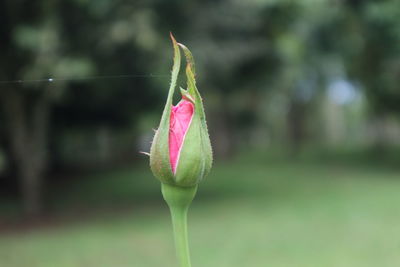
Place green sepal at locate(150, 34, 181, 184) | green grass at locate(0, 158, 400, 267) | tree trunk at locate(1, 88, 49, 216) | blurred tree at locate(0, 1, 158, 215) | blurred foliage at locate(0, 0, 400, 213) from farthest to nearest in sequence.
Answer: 1. tree trunk at locate(1, 88, 49, 216)
2. blurred foliage at locate(0, 0, 400, 213)
3. blurred tree at locate(0, 1, 158, 215)
4. green grass at locate(0, 158, 400, 267)
5. green sepal at locate(150, 34, 181, 184)

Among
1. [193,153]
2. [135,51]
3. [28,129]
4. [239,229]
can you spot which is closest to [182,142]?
[193,153]

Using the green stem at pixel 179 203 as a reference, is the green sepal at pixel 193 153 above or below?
above

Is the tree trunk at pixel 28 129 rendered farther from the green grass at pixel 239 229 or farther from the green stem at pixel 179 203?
the green stem at pixel 179 203

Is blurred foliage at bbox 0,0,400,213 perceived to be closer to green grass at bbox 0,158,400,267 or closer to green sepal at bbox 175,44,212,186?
green grass at bbox 0,158,400,267

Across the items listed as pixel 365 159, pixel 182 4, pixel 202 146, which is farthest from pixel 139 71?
pixel 365 159

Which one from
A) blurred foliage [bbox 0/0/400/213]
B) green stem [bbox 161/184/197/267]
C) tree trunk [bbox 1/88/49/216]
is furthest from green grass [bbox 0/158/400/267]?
green stem [bbox 161/184/197/267]

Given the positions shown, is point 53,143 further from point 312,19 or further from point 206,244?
point 206,244

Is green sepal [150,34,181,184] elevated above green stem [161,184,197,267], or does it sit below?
above

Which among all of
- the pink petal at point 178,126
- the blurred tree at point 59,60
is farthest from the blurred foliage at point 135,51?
the pink petal at point 178,126
